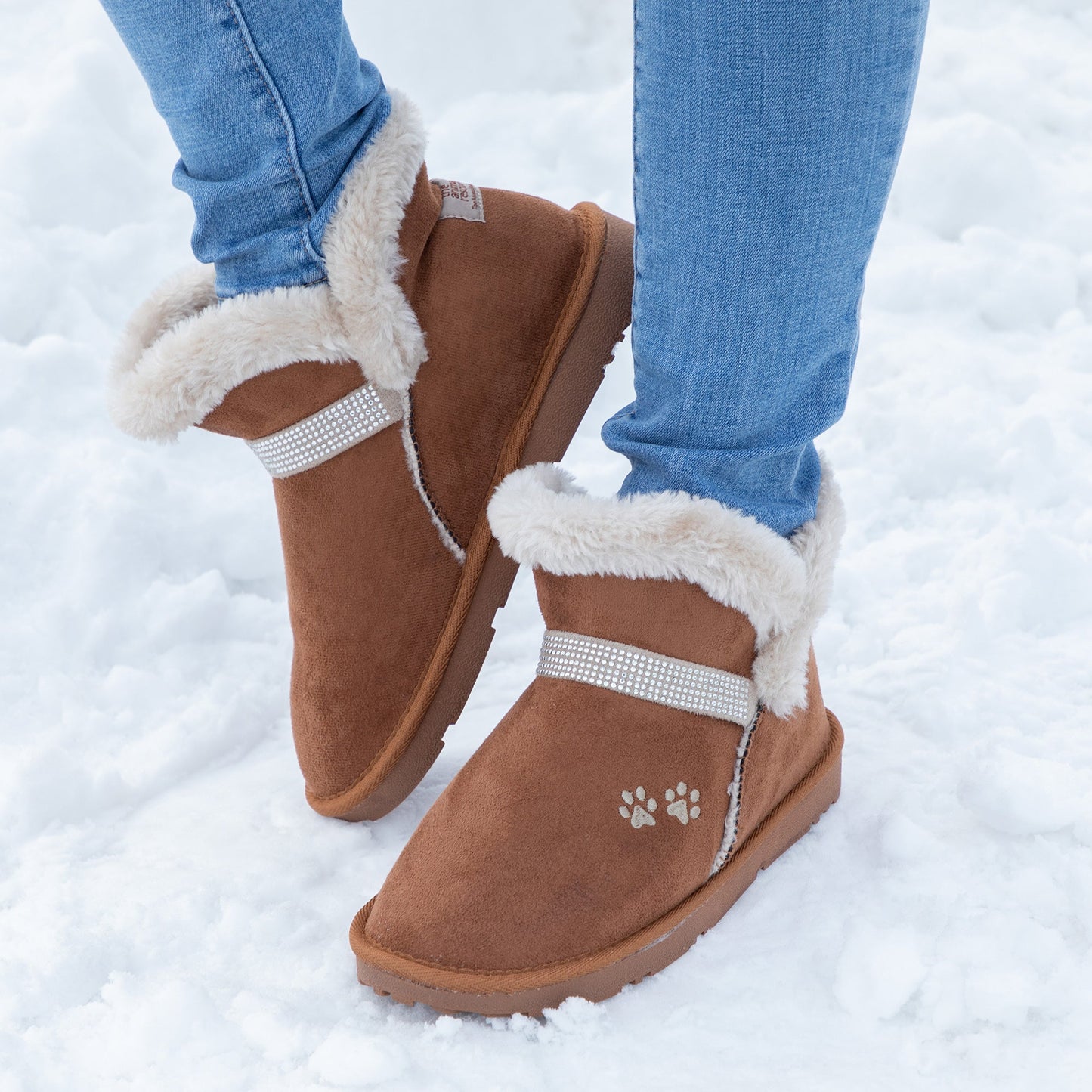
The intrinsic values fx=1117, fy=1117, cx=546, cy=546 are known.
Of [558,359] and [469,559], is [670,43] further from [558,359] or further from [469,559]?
[469,559]

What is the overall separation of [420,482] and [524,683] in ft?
1.08

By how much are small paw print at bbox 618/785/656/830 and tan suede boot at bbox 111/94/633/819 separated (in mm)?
257

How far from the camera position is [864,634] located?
1.25 meters

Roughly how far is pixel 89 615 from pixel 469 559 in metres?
0.55

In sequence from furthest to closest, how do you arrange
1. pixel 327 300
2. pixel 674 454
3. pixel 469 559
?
1. pixel 469 559
2. pixel 327 300
3. pixel 674 454

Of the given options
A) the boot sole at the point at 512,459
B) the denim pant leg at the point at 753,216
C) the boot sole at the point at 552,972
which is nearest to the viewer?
the denim pant leg at the point at 753,216

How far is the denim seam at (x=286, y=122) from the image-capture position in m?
0.83

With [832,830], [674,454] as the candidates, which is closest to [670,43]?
[674,454]

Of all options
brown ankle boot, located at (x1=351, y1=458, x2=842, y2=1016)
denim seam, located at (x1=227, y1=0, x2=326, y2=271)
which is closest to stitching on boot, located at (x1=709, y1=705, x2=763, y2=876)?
brown ankle boot, located at (x1=351, y1=458, x2=842, y2=1016)

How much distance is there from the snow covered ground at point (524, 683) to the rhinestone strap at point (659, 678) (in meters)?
0.17

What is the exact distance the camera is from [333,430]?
3.26ft

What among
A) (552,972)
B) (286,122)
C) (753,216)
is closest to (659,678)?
(552,972)

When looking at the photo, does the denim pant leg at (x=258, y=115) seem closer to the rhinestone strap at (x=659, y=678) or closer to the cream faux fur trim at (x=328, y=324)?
the cream faux fur trim at (x=328, y=324)

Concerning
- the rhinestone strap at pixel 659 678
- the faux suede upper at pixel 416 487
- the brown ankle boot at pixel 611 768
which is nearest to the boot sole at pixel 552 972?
the brown ankle boot at pixel 611 768
